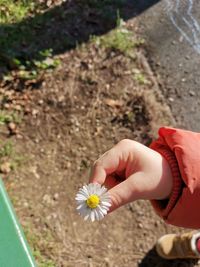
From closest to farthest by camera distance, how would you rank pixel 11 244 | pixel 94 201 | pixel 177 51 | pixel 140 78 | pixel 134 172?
pixel 94 201 → pixel 134 172 → pixel 11 244 → pixel 140 78 → pixel 177 51

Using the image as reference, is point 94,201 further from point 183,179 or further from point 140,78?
point 140,78

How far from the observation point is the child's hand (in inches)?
49.4

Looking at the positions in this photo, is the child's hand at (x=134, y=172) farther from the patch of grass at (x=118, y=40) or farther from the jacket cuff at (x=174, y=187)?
the patch of grass at (x=118, y=40)

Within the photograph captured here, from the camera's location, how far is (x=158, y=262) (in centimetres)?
249

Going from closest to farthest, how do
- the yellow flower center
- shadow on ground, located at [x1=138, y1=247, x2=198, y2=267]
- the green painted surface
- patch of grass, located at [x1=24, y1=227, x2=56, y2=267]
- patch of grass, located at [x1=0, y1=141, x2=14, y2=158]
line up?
the yellow flower center < the green painted surface < patch of grass, located at [x1=24, y1=227, x2=56, y2=267] < shadow on ground, located at [x1=138, y1=247, x2=198, y2=267] < patch of grass, located at [x1=0, y1=141, x2=14, y2=158]

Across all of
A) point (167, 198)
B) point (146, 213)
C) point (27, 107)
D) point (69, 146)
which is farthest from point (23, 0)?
point (167, 198)

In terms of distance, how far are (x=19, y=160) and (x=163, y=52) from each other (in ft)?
3.22

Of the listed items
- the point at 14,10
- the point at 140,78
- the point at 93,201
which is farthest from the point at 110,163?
the point at 14,10

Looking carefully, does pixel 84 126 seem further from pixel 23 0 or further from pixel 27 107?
pixel 23 0

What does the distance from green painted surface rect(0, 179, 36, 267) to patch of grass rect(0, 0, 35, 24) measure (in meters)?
1.62

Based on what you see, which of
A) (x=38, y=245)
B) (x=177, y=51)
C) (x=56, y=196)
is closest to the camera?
(x=38, y=245)

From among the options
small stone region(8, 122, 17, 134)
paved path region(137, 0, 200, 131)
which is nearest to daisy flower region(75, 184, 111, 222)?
small stone region(8, 122, 17, 134)

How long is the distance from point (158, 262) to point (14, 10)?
5.15ft

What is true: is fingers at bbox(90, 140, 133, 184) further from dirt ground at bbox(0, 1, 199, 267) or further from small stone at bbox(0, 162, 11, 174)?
small stone at bbox(0, 162, 11, 174)
